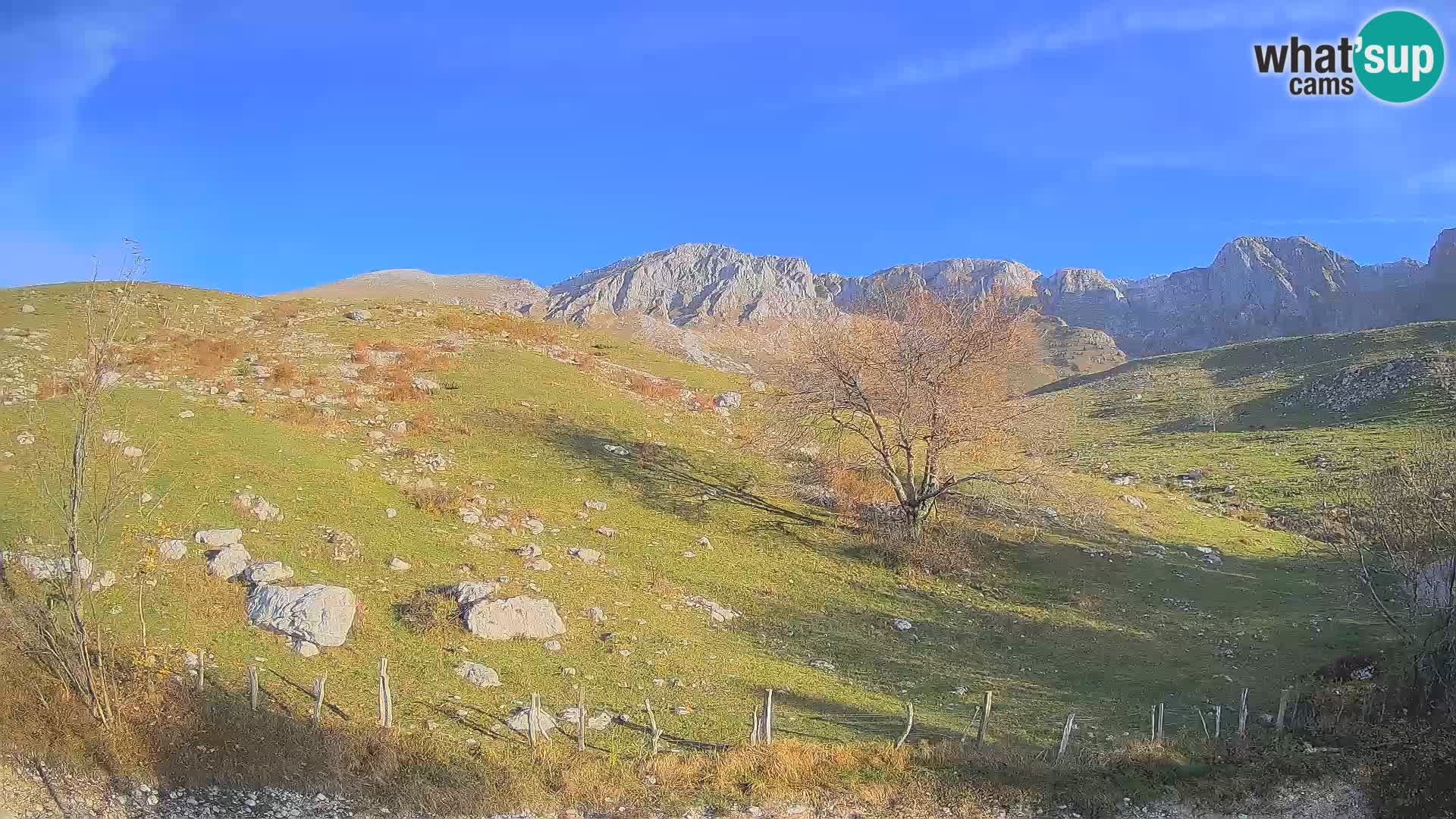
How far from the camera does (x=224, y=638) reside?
15.0 meters

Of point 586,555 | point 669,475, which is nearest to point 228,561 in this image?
point 586,555

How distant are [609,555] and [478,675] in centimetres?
765

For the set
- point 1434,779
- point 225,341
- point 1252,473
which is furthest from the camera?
point 1252,473

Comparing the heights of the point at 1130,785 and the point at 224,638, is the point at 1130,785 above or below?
below

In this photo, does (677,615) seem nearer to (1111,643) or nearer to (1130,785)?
(1130,785)

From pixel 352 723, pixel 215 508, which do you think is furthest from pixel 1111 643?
pixel 215 508

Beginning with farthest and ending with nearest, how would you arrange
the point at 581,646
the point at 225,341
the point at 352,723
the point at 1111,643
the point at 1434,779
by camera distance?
the point at 225,341 < the point at 1111,643 < the point at 581,646 < the point at 1434,779 < the point at 352,723

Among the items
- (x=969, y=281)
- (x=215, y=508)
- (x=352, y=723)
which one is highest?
(x=969, y=281)

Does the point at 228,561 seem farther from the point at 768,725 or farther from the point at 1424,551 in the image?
the point at 1424,551

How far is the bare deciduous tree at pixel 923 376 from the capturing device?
1025 inches

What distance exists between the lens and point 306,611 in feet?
51.5

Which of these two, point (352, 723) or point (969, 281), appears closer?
point (352, 723)

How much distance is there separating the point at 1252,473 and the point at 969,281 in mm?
39779

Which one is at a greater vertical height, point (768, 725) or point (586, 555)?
point (586, 555)
